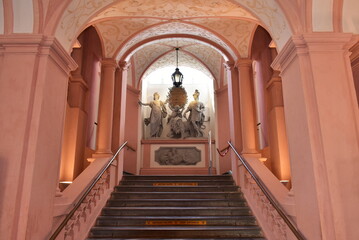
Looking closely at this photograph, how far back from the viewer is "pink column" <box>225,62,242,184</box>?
738 cm

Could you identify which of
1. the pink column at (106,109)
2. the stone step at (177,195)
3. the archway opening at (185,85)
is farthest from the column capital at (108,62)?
the archway opening at (185,85)

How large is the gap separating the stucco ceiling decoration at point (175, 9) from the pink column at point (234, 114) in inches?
65.5

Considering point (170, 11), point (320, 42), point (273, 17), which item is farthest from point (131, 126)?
point (320, 42)

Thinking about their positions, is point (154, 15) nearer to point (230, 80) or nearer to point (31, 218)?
point (230, 80)

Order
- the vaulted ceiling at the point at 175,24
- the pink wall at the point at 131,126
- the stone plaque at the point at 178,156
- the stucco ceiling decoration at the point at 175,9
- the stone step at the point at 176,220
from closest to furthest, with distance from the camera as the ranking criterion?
the stone step at the point at 176,220 → the stucco ceiling decoration at the point at 175,9 → the vaulted ceiling at the point at 175,24 → the pink wall at the point at 131,126 → the stone plaque at the point at 178,156

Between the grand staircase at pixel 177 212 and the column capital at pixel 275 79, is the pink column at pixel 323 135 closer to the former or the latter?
the grand staircase at pixel 177 212

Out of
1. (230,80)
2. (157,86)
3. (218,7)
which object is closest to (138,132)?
(157,86)

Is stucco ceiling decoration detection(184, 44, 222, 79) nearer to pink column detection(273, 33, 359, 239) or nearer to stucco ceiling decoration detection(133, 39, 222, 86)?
stucco ceiling decoration detection(133, 39, 222, 86)

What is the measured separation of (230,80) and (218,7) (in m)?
2.06

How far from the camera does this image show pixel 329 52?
389 cm

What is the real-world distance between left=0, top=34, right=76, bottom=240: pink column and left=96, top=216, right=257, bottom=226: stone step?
1637 millimetres

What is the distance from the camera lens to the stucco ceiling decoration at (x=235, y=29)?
725cm

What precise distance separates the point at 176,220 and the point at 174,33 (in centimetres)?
482

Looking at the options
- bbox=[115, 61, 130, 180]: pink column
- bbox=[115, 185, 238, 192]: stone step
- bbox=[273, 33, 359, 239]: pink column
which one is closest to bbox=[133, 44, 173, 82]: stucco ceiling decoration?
bbox=[115, 61, 130, 180]: pink column
